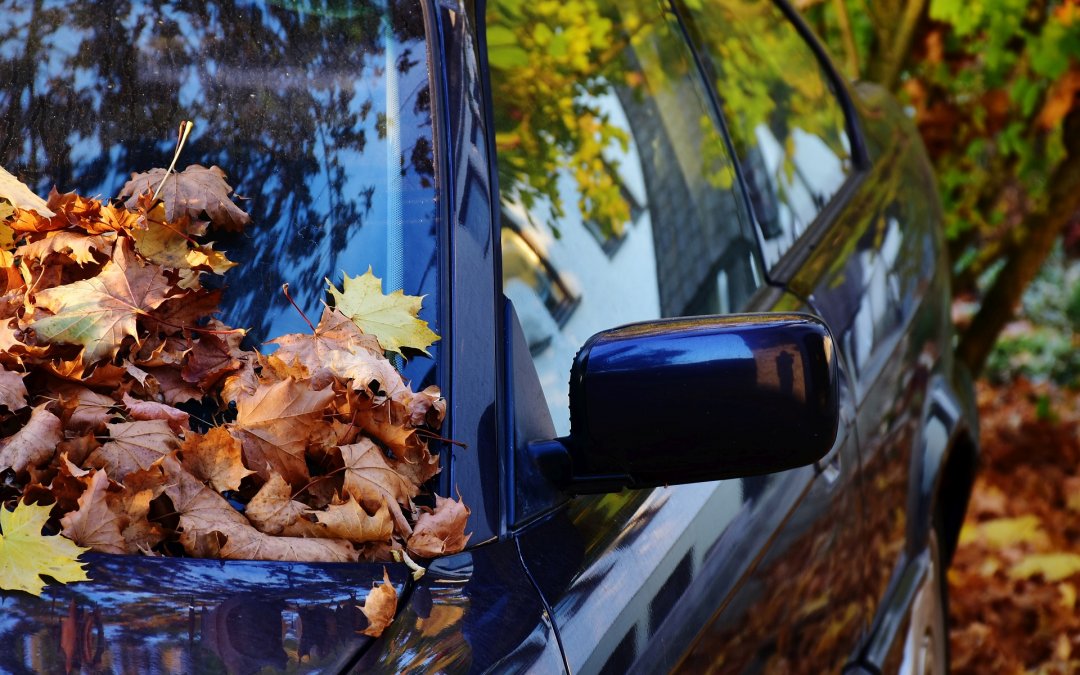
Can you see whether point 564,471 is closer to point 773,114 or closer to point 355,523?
point 355,523

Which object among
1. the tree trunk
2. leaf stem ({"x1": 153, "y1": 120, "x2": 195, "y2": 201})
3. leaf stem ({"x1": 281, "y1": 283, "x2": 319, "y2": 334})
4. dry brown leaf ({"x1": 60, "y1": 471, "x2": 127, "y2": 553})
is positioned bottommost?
the tree trunk

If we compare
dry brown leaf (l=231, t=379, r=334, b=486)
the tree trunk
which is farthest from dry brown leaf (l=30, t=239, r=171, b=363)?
the tree trunk

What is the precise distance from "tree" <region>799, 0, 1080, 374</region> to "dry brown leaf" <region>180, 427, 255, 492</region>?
367 centimetres

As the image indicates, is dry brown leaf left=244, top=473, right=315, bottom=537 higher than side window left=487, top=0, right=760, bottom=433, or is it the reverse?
side window left=487, top=0, right=760, bottom=433

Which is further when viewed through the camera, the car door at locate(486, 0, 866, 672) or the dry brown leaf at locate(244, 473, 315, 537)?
the car door at locate(486, 0, 866, 672)

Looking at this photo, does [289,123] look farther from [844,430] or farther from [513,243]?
[844,430]

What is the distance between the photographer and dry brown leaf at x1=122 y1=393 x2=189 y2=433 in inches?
62.6

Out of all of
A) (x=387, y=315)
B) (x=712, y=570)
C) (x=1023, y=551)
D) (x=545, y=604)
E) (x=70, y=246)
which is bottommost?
(x=1023, y=551)

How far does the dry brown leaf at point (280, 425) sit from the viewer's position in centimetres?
157

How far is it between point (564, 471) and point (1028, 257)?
4.18m

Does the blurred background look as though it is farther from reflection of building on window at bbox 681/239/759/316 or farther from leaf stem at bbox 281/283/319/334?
leaf stem at bbox 281/283/319/334

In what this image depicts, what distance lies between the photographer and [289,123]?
1.86m

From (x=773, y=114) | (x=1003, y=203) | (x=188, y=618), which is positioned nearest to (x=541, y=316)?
(x=188, y=618)

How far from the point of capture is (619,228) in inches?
82.4
